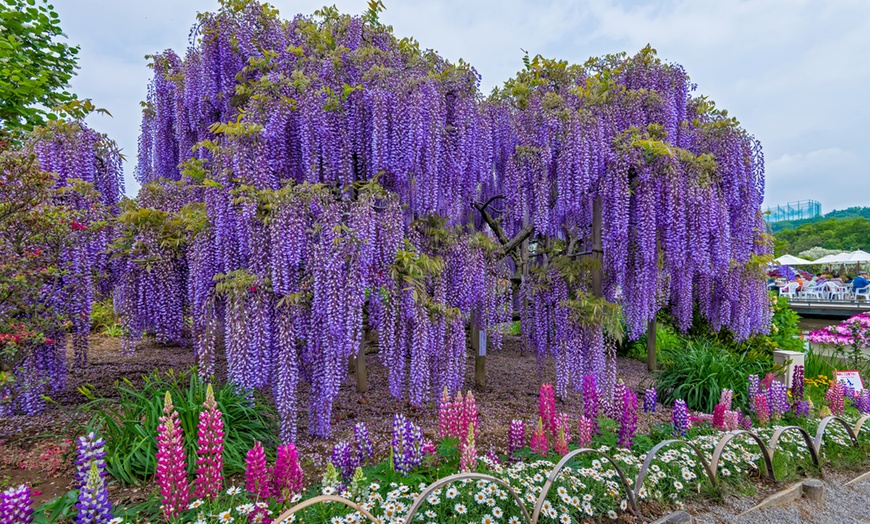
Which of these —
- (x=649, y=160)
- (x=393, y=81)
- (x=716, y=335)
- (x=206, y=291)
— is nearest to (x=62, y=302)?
(x=206, y=291)

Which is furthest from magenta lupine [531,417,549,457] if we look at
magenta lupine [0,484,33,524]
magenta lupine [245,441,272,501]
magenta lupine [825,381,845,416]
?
magenta lupine [825,381,845,416]

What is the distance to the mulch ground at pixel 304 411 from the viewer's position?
3273mm

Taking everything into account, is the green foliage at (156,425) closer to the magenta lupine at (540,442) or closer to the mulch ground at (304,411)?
the mulch ground at (304,411)

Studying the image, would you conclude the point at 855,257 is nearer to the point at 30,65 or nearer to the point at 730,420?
the point at 730,420

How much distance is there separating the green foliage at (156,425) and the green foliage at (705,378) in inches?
184

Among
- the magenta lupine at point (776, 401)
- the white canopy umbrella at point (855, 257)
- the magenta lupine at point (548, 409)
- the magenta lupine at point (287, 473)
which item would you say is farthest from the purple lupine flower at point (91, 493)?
the white canopy umbrella at point (855, 257)

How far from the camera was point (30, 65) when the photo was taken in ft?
27.4

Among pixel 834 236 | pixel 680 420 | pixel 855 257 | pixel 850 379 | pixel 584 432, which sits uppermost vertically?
pixel 834 236

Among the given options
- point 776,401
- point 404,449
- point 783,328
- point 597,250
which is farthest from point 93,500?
point 783,328

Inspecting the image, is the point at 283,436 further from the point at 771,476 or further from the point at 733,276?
the point at 733,276

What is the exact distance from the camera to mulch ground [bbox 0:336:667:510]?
3273 millimetres

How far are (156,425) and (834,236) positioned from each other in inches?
2068

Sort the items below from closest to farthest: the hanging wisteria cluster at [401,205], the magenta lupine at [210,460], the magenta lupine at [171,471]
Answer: the magenta lupine at [171,471]
the magenta lupine at [210,460]
the hanging wisteria cluster at [401,205]

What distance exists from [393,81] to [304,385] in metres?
3.67
